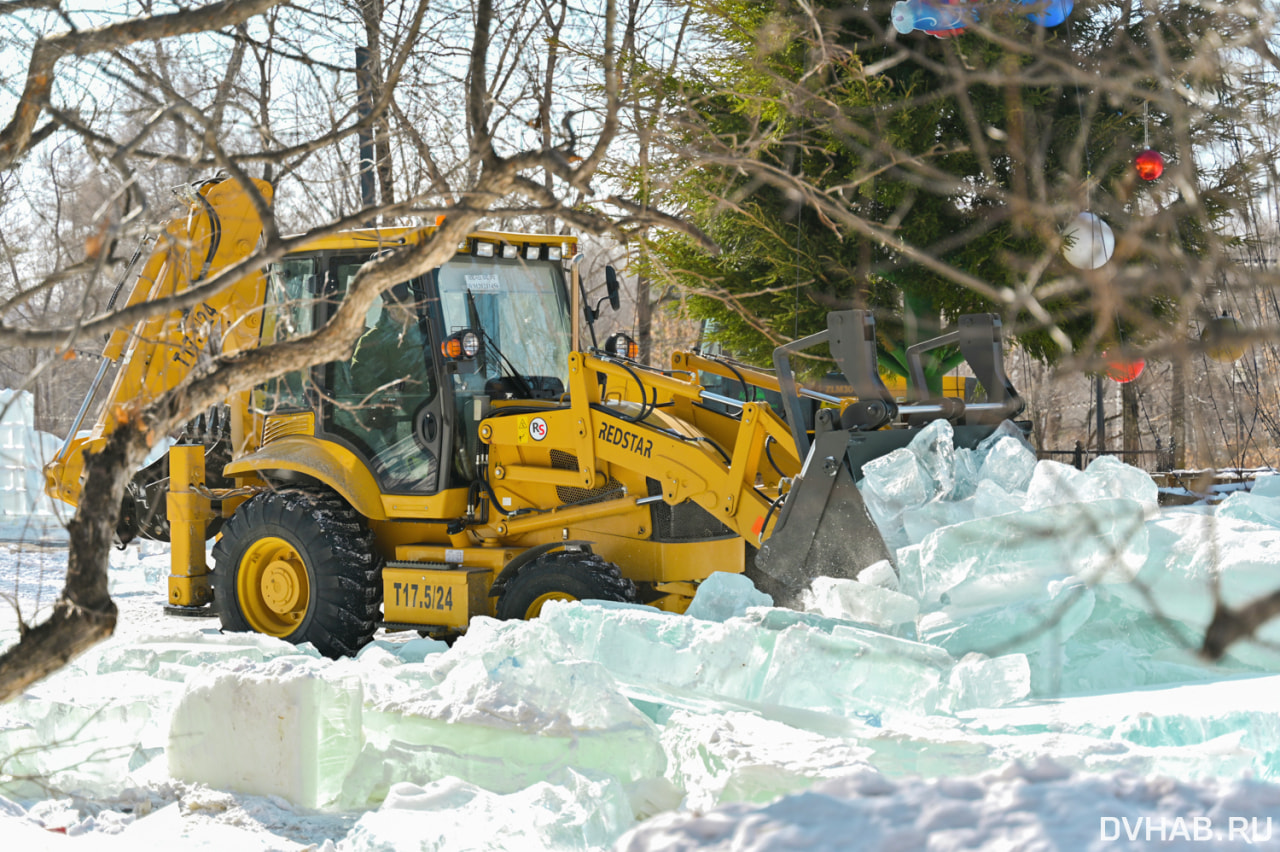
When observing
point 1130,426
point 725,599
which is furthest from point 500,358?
point 1130,426

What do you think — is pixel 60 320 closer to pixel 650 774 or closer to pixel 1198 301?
pixel 650 774

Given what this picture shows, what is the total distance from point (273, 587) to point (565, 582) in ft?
7.69

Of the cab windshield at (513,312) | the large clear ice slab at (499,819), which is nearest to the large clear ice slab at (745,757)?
the large clear ice slab at (499,819)

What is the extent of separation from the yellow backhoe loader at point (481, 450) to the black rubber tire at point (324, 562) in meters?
0.01

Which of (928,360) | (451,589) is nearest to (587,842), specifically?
(451,589)

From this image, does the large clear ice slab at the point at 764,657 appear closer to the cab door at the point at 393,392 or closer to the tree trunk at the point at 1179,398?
the tree trunk at the point at 1179,398

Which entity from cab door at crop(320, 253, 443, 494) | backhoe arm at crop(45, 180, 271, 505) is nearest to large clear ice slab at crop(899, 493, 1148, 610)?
cab door at crop(320, 253, 443, 494)

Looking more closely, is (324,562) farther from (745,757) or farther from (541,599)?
(745,757)

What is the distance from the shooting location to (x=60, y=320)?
141 inches

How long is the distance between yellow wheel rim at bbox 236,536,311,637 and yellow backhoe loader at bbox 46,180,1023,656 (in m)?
0.01

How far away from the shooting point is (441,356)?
740 cm

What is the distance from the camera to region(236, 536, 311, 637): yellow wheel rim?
7.88 meters

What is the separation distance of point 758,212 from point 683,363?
304cm

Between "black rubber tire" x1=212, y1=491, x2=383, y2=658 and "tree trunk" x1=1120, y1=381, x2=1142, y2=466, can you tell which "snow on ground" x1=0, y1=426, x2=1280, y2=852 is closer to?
"black rubber tire" x1=212, y1=491, x2=383, y2=658
